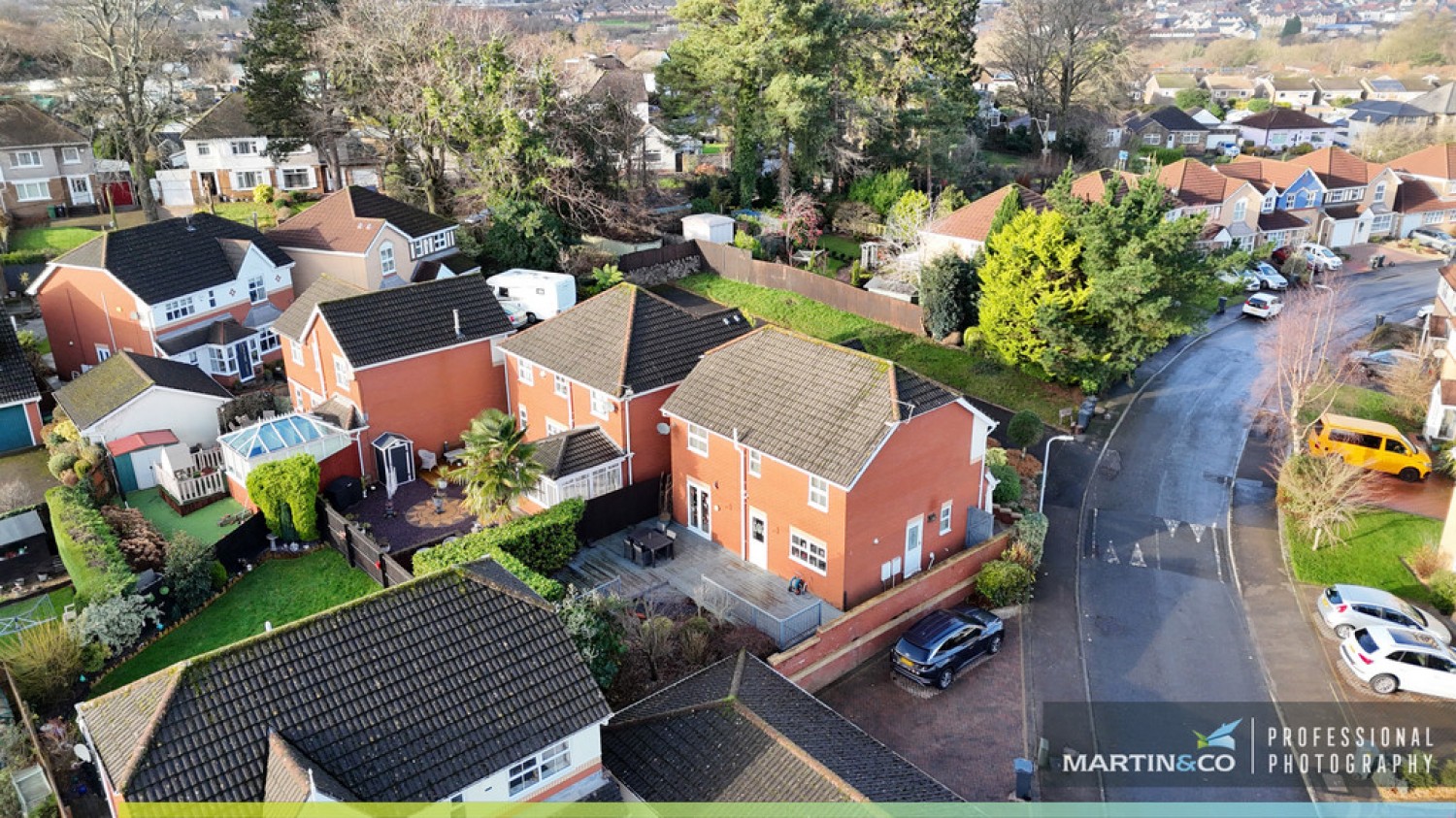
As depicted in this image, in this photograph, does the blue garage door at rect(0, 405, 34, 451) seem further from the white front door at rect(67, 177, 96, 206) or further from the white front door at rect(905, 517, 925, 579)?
the white front door at rect(905, 517, 925, 579)

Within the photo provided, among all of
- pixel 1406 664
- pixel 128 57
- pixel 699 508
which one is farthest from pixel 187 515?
pixel 1406 664

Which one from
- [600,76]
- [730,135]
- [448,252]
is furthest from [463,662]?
[600,76]

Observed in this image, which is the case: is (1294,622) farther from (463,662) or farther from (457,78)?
(457,78)

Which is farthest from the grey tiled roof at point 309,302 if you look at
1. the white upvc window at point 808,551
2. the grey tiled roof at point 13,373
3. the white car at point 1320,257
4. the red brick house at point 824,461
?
the white car at point 1320,257

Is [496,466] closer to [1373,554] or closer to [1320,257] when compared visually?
[1373,554]

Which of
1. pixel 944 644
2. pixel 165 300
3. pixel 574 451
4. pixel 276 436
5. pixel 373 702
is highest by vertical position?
pixel 165 300

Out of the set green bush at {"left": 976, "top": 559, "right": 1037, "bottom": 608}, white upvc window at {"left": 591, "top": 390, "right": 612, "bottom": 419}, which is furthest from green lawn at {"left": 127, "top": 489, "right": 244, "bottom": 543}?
green bush at {"left": 976, "top": 559, "right": 1037, "bottom": 608}

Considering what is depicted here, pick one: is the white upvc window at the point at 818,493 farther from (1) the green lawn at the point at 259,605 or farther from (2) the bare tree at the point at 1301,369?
(2) the bare tree at the point at 1301,369
